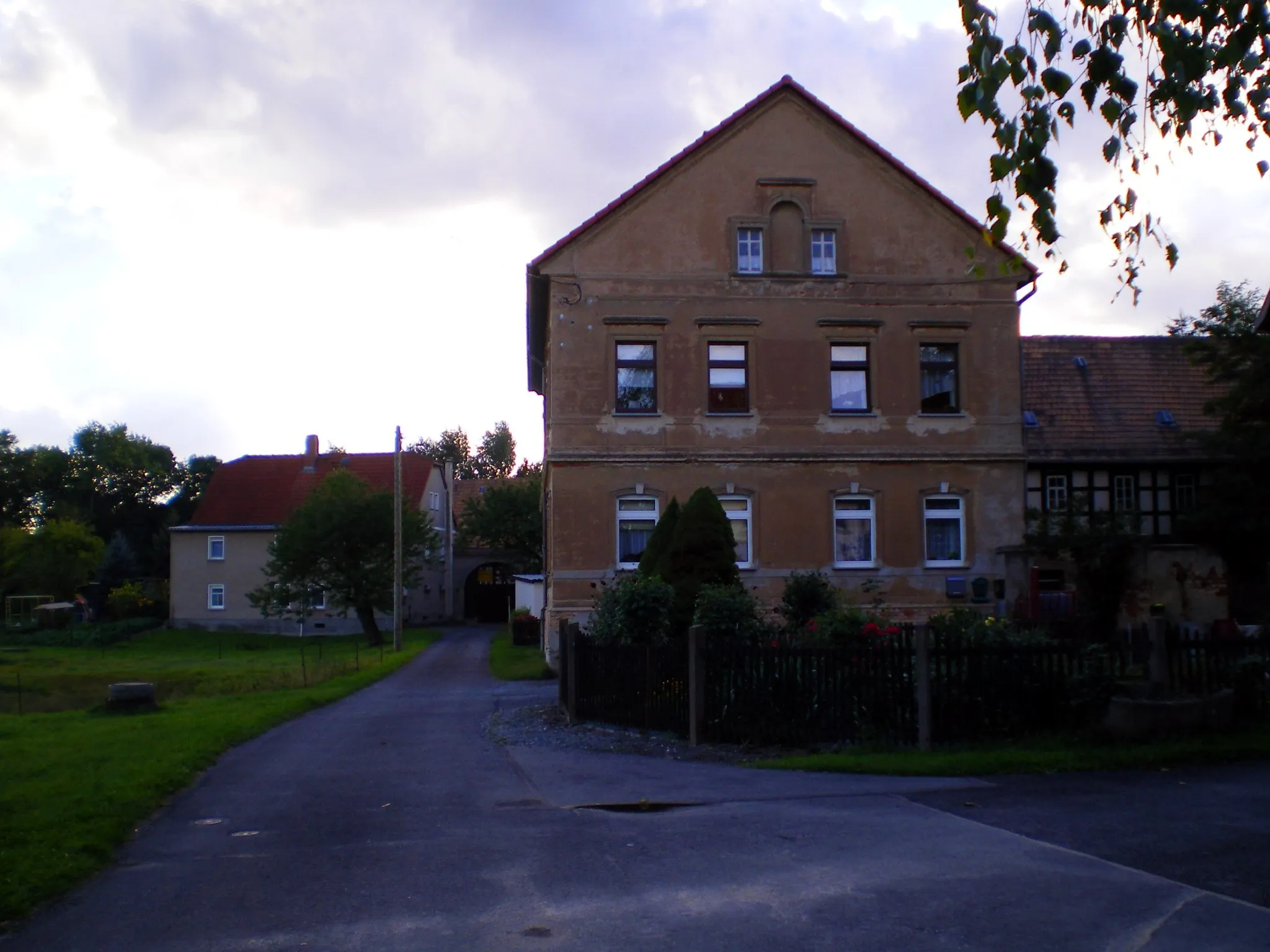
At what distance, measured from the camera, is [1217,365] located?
24.8 meters

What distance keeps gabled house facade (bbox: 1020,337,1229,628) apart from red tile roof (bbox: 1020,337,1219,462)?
0.08 ft

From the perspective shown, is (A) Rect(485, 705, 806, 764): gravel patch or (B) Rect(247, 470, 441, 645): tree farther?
(B) Rect(247, 470, 441, 645): tree

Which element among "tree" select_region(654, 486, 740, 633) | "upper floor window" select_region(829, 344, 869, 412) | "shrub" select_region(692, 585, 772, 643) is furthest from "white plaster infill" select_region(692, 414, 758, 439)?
"shrub" select_region(692, 585, 772, 643)

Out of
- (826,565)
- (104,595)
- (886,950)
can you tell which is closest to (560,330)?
(826,565)

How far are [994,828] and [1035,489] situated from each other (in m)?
21.1

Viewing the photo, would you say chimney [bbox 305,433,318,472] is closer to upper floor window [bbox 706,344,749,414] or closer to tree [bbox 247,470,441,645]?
tree [bbox 247,470,441,645]

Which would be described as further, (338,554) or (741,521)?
(338,554)

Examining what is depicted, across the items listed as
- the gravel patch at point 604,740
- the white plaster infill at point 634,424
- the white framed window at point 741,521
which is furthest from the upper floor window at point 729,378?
the gravel patch at point 604,740

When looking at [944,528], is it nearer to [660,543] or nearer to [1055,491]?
[1055,491]

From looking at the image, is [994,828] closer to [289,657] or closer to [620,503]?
[620,503]

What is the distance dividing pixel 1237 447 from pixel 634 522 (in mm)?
12814

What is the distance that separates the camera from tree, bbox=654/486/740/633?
19.3 m

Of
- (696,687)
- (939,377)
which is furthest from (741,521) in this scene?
(696,687)

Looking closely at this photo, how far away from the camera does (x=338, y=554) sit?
49344 millimetres
